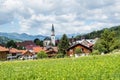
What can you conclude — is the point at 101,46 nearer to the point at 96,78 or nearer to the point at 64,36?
the point at 64,36

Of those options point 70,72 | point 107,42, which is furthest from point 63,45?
point 70,72

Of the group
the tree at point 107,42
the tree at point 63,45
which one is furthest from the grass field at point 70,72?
the tree at point 63,45

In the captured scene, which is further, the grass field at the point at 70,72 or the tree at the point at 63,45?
the tree at the point at 63,45

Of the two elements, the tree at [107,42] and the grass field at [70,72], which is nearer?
the grass field at [70,72]

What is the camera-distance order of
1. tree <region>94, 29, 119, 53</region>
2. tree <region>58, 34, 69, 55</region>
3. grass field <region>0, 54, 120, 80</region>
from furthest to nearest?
1. tree <region>58, 34, 69, 55</region>
2. tree <region>94, 29, 119, 53</region>
3. grass field <region>0, 54, 120, 80</region>

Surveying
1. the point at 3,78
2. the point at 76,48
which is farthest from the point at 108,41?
the point at 3,78

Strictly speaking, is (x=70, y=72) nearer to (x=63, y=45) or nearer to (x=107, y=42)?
(x=107, y=42)

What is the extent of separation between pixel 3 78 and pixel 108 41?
7895 cm

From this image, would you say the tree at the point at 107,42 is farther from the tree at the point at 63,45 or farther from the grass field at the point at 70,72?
the grass field at the point at 70,72

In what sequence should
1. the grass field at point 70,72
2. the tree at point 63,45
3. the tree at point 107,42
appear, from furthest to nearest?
1. the tree at point 63,45
2. the tree at point 107,42
3. the grass field at point 70,72

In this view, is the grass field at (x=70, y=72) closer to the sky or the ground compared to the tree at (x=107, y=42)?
closer to the ground

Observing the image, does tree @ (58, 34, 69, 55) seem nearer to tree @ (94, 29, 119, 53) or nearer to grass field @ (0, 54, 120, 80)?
tree @ (94, 29, 119, 53)

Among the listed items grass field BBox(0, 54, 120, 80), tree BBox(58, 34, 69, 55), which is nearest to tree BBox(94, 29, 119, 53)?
tree BBox(58, 34, 69, 55)

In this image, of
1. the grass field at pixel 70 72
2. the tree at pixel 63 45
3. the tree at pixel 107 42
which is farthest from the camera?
the tree at pixel 63 45
